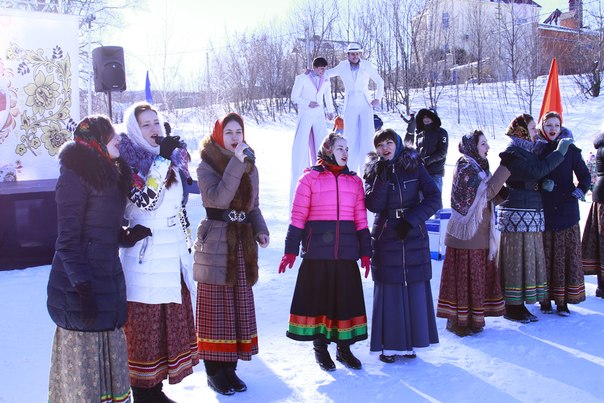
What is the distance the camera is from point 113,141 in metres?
2.82

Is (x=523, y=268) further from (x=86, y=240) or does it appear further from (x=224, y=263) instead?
(x=86, y=240)

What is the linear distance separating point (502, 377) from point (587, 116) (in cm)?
1582

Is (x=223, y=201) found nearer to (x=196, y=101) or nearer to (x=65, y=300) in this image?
(x=65, y=300)

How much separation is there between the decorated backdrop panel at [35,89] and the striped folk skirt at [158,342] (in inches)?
207

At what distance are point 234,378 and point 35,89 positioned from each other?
5.65 m

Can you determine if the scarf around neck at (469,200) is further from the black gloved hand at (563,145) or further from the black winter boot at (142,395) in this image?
the black winter boot at (142,395)

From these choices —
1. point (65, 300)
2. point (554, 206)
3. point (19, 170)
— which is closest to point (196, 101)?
point (19, 170)

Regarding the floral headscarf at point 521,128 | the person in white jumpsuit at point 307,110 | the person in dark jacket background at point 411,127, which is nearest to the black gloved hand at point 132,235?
the floral headscarf at point 521,128

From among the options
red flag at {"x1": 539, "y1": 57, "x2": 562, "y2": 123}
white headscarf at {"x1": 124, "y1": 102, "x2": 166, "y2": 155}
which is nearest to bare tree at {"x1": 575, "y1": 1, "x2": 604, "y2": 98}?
red flag at {"x1": 539, "y1": 57, "x2": 562, "y2": 123}

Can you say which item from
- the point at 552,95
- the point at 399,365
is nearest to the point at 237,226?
the point at 399,365

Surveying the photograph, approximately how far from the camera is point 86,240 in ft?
8.70

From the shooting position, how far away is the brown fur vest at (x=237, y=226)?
11.3 feet

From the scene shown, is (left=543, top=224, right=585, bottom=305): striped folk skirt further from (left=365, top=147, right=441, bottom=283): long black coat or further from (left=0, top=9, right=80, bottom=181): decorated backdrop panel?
(left=0, top=9, right=80, bottom=181): decorated backdrop panel

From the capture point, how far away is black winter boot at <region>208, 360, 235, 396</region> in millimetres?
3480
